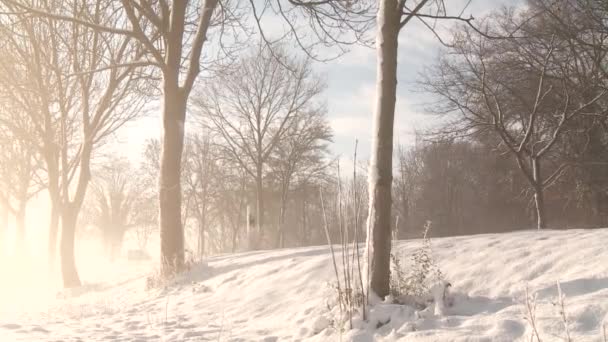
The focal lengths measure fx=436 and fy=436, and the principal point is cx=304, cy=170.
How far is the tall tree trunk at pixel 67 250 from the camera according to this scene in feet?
35.6

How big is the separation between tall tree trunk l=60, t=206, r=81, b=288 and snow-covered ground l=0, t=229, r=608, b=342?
4734mm

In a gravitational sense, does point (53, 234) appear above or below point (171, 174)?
below

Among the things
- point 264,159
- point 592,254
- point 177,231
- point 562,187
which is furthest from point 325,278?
point 264,159

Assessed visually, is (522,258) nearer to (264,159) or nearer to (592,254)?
(592,254)

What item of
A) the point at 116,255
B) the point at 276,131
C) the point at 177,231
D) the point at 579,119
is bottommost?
the point at 116,255

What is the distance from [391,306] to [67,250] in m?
9.84

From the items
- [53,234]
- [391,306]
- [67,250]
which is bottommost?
[391,306]

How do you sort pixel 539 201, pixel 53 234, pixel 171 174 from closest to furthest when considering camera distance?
pixel 539 201
pixel 171 174
pixel 53 234

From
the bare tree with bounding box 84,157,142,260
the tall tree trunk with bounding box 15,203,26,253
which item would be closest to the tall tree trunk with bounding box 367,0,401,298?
the tall tree trunk with bounding box 15,203,26,253

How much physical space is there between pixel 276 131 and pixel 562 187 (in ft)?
40.1

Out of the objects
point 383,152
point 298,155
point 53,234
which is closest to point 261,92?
point 298,155

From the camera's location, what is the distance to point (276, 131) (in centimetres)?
2117

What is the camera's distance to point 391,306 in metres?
3.77

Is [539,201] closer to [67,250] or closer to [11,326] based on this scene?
[11,326]
